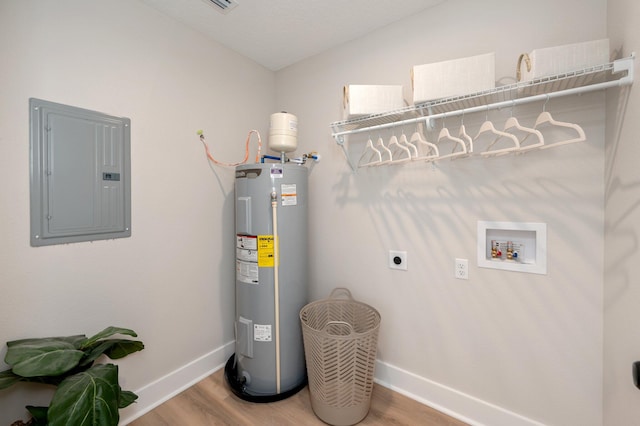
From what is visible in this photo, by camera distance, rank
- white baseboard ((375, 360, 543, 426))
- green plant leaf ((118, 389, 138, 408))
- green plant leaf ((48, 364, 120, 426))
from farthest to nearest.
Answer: white baseboard ((375, 360, 543, 426)) → green plant leaf ((118, 389, 138, 408)) → green plant leaf ((48, 364, 120, 426))

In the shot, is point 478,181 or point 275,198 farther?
point 275,198

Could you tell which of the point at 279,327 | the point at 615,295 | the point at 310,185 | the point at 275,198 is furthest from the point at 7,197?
the point at 615,295

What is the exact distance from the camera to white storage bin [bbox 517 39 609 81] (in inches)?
40.5

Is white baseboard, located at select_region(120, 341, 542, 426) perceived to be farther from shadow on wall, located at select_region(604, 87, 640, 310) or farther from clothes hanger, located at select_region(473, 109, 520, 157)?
clothes hanger, located at select_region(473, 109, 520, 157)

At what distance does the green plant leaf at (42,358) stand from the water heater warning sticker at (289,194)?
1.18 m

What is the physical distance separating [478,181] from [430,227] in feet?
1.22

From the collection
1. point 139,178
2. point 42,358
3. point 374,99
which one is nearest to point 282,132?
point 374,99

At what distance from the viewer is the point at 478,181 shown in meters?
1.44

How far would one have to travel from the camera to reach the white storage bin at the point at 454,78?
125cm

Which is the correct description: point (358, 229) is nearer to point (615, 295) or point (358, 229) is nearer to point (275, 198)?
point (275, 198)

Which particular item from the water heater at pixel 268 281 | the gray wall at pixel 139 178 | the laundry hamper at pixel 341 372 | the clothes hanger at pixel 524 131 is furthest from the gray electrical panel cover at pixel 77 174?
the clothes hanger at pixel 524 131

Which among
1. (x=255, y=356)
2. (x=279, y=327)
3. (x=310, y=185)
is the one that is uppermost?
(x=310, y=185)

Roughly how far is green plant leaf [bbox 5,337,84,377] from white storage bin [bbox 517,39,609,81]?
7.29 feet

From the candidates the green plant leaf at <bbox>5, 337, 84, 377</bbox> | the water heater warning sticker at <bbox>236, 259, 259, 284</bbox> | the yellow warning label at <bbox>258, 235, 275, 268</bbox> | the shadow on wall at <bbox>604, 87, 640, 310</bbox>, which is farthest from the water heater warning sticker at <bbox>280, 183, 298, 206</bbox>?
the shadow on wall at <bbox>604, 87, 640, 310</bbox>
